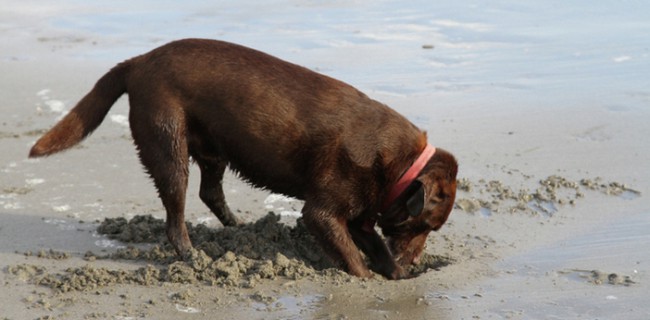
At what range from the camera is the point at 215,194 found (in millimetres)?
6855

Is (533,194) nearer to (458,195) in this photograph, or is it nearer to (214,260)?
(458,195)

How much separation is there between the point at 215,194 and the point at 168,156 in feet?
2.59

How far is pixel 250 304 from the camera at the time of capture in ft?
17.6

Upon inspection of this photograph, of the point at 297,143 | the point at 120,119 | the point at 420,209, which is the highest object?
the point at 297,143

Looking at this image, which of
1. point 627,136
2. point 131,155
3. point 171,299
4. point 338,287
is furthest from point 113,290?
point 627,136

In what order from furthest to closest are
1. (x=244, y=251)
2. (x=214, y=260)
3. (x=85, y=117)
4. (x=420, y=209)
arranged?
1. (x=85, y=117)
2. (x=244, y=251)
3. (x=214, y=260)
4. (x=420, y=209)

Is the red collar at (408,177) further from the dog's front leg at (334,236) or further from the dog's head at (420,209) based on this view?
the dog's front leg at (334,236)

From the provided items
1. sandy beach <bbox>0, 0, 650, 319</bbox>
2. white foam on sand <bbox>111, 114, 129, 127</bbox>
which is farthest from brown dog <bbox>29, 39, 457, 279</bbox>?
white foam on sand <bbox>111, 114, 129, 127</bbox>

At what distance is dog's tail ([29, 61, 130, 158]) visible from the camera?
6.37 metres

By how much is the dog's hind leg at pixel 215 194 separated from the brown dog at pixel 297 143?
522 millimetres

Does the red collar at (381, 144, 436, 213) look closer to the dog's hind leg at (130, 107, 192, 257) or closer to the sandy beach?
the sandy beach

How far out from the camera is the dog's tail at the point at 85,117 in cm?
637

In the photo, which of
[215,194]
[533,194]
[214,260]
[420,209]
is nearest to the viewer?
→ [420,209]

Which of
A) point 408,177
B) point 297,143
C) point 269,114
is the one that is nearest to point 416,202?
point 408,177
